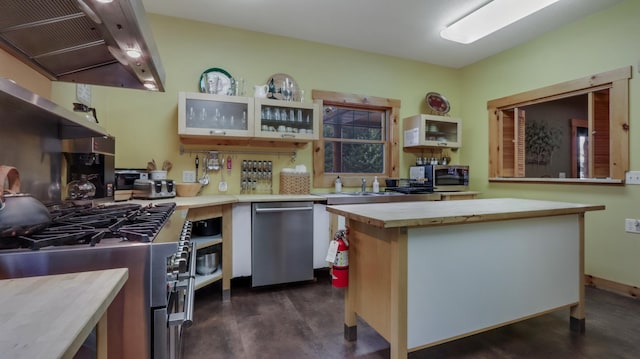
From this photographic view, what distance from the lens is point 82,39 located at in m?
1.33

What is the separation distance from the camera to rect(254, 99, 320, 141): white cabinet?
2930mm

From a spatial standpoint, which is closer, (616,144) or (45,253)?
(45,253)

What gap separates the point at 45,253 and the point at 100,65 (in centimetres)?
126

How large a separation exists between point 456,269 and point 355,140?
244 centimetres

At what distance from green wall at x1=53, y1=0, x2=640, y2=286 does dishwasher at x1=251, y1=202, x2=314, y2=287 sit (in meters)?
0.74

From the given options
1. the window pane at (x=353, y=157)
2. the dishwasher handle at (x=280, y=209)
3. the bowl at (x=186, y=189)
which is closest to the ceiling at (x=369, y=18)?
the window pane at (x=353, y=157)

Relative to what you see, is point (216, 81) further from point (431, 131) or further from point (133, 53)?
point (431, 131)

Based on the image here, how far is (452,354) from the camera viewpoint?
1.79 meters

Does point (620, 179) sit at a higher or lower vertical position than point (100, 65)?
lower

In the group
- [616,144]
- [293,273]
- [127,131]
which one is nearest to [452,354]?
[293,273]

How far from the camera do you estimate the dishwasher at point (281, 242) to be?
267 cm

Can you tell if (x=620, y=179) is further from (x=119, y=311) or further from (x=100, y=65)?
(x=100, y=65)

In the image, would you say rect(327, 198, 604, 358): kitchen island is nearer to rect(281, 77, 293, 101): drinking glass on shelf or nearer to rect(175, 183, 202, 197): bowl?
rect(175, 183, 202, 197): bowl

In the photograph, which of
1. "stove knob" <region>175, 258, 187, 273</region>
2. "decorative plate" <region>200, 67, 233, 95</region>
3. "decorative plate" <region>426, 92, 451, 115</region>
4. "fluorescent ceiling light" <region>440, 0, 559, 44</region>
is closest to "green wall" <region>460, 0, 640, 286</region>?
"decorative plate" <region>426, 92, 451, 115</region>
